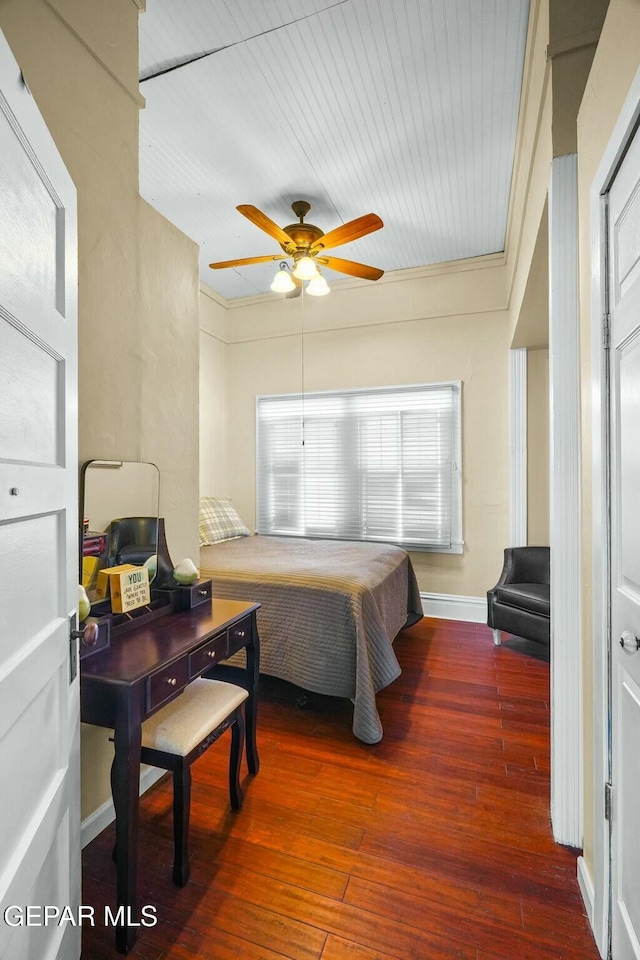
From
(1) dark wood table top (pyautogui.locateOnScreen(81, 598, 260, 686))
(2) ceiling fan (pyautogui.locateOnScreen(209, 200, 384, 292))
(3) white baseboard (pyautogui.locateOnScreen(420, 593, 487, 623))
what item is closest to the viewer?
(1) dark wood table top (pyautogui.locateOnScreen(81, 598, 260, 686))

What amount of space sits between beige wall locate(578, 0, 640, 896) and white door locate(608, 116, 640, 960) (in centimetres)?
17

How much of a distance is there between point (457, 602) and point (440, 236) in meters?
3.13

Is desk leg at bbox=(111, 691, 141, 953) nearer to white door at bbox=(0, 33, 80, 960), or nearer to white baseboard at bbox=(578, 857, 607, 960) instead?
white door at bbox=(0, 33, 80, 960)

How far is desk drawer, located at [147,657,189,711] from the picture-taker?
147 centimetres

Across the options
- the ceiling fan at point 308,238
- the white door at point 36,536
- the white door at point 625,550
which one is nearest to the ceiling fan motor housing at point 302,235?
the ceiling fan at point 308,238

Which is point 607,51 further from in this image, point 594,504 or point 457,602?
point 457,602

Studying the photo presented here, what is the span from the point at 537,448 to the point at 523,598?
52.8 inches

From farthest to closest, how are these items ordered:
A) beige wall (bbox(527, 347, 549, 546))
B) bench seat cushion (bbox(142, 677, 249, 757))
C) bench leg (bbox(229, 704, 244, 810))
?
1. beige wall (bbox(527, 347, 549, 546))
2. bench leg (bbox(229, 704, 244, 810))
3. bench seat cushion (bbox(142, 677, 249, 757))

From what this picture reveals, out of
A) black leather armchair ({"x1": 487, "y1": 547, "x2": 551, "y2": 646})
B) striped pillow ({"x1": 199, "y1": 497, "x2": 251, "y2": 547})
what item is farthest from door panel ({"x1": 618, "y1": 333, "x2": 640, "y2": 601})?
→ striped pillow ({"x1": 199, "y1": 497, "x2": 251, "y2": 547})

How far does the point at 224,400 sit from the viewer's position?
16.9 feet

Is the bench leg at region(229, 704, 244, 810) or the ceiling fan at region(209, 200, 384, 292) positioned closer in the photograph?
the bench leg at region(229, 704, 244, 810)

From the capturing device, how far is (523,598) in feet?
11.1

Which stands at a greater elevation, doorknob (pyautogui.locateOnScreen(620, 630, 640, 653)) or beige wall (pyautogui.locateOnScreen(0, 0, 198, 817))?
beige wall (pyautogui.locateOnScreen(0, 0, 198, 817))

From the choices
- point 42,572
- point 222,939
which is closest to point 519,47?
point 42,572
